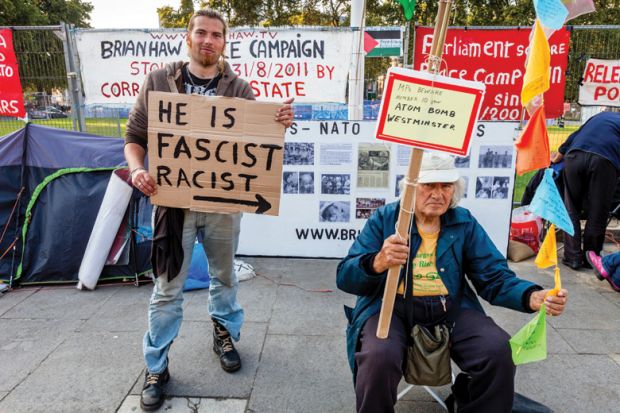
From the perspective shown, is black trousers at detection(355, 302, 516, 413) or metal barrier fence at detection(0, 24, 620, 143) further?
metal barrier fence at detection(0, 24, 620, 143)

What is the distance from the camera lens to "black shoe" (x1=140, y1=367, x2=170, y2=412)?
244cm

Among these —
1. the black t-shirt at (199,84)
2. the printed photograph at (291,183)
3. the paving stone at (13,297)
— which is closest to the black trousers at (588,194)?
the printed photograph at (291,183)

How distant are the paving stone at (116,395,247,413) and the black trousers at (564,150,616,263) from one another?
12.7 ft

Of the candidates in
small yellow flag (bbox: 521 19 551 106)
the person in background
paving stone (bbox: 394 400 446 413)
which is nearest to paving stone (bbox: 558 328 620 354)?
the person in background

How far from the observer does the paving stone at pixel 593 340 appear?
3098mm

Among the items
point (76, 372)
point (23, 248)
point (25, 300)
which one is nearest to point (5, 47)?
point (23, 248)

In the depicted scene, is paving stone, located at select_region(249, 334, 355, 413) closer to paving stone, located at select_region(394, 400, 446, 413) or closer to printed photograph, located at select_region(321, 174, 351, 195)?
paving stone, located at select_region(394, 400, 446, 413)

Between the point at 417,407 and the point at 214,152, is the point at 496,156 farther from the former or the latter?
the point at 214,152

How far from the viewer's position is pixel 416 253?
225 cm

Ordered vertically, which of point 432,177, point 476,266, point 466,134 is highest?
point 466,134

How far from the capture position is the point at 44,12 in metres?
39.3

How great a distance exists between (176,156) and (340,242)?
268cm

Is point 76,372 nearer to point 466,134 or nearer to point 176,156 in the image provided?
point 176,156

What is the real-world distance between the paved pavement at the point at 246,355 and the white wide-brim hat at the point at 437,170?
4.22ft
